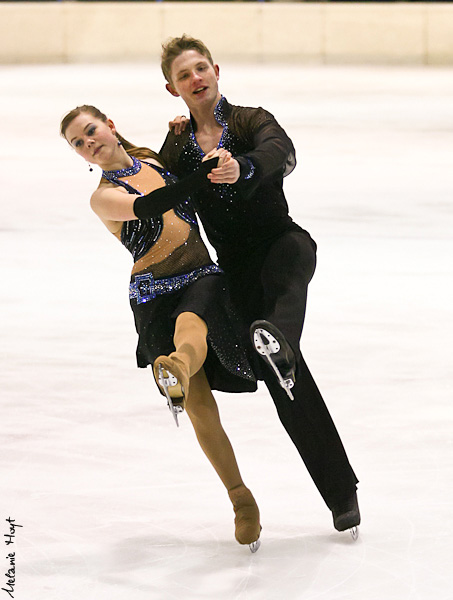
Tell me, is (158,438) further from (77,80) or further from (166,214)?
(77,80)

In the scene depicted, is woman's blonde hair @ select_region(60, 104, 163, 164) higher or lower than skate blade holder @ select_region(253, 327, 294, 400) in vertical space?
higher

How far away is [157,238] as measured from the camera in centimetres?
316

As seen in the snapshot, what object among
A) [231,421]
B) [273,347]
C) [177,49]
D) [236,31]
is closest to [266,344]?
[273,347]

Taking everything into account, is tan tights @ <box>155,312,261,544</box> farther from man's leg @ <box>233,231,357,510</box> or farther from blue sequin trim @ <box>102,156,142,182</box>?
blue sequin trim @ <box>102,156,142,182</box>

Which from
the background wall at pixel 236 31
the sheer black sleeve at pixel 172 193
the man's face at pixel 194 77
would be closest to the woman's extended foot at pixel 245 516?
the sheer black sleeve at pixel 172 193

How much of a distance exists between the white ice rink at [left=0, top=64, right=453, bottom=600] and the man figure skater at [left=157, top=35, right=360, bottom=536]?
0.79 feet

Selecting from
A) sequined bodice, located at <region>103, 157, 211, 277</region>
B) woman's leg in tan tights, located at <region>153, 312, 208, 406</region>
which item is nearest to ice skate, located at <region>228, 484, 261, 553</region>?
woman's leg in tan tights, located at <region>153, 312, 208, 406</region>

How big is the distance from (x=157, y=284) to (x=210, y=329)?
0.61ft

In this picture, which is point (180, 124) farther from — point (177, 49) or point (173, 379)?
point (173, 379)

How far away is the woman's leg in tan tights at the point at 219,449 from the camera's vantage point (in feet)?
10.4

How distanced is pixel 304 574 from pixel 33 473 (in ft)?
3.58

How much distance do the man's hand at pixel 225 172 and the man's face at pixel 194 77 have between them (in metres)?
0.37

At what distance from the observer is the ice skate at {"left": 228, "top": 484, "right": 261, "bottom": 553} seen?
319cm

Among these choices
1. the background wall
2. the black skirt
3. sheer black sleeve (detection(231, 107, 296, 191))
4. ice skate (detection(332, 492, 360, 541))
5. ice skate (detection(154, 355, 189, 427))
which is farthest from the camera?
the background wall
